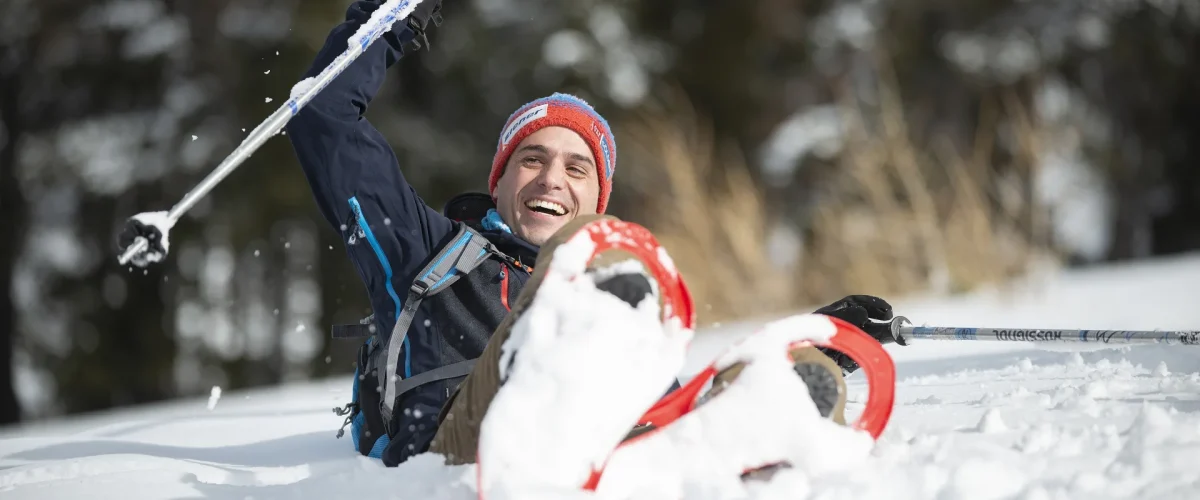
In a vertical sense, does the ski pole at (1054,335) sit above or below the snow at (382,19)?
below

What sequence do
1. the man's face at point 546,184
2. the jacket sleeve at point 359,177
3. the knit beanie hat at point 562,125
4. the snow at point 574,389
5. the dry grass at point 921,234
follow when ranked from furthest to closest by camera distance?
the dry grass at point 921,234, the knit beanie hat at point 562,125, the man's face at point 546,184, the jacket sleeve at point 359,177, the snow at point 574,389

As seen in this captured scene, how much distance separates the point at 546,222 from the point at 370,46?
608mm

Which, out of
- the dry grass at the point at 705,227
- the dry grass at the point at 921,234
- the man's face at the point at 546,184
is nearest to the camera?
the man's face at the point at 546,184

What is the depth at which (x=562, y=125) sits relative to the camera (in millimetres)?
2779

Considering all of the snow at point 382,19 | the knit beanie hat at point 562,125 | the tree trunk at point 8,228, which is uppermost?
the snow at point 382,19

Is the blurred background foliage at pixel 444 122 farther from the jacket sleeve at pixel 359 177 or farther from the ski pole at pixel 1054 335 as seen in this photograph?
the jacket sleeve at pixel 359 177

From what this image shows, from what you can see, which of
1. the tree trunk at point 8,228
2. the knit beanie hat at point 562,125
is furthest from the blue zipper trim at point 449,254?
the tree trunk at point 8,228

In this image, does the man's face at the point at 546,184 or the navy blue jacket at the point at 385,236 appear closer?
the navy blue jacket at the point at 385,236

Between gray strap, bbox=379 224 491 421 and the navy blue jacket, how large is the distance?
0.02 metres

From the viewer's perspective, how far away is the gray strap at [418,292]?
2160 millimetres

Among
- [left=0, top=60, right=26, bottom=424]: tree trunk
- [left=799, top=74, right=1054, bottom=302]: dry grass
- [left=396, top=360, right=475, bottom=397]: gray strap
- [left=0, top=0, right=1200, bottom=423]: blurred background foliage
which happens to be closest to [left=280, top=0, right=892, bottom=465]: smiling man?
[left=396, top=360, right=475, bottom=397]: gray strap

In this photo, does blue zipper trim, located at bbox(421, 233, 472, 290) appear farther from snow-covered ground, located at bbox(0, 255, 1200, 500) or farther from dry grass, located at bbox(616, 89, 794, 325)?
dry grass, located at bbox(616, 89, 794, 325)

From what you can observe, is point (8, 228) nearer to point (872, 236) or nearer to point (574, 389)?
point (872, 236)

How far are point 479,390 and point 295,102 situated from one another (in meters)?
0.85
